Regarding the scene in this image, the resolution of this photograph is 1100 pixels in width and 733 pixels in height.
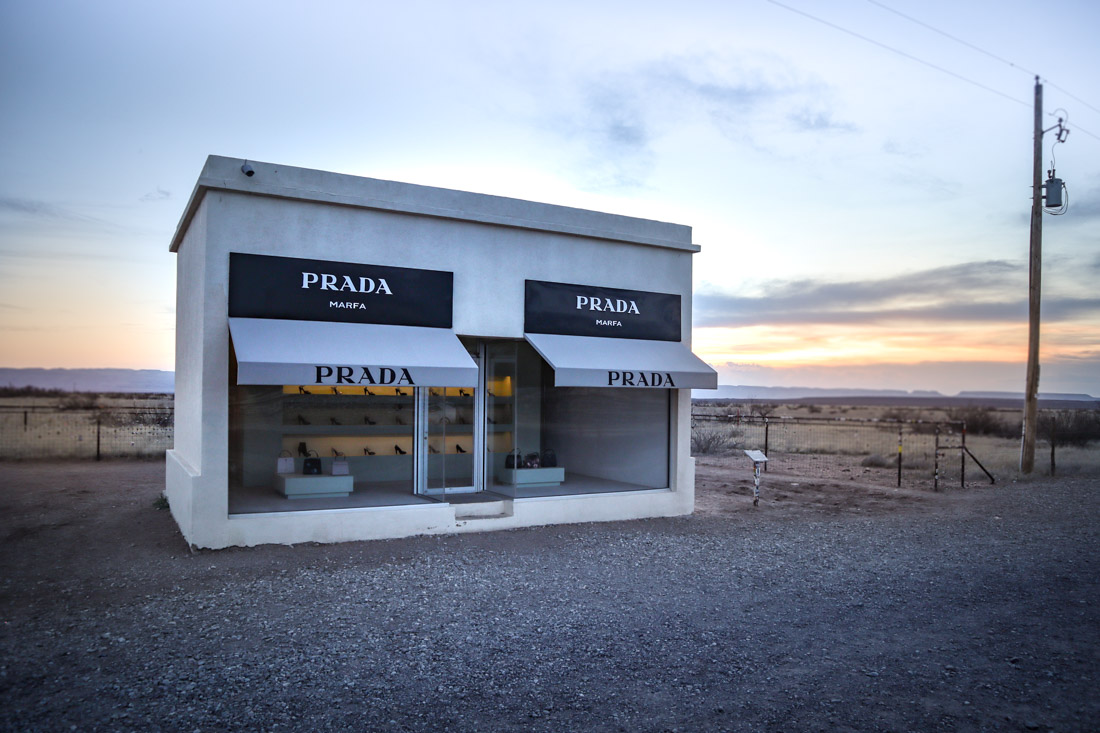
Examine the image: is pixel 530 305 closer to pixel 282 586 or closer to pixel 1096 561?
pixel 282 586

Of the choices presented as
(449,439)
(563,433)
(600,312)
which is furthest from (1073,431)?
(449,439)

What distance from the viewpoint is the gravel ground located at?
4512 mm

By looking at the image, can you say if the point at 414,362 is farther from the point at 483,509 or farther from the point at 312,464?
the point at 483,509

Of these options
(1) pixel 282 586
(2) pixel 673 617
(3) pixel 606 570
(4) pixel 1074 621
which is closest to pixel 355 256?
(1) pixel 282 586

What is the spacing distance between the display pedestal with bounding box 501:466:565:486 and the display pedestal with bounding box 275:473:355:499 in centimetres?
235

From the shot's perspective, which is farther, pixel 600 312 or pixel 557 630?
pixel 600 312

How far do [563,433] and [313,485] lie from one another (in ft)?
13.5

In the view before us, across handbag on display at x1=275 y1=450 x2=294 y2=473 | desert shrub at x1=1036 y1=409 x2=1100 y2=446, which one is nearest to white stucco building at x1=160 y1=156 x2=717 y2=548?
handbag on display at x1=275 y1=450 x2=294 y2=473

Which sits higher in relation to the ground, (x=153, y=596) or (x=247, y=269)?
(x=247, y=269)

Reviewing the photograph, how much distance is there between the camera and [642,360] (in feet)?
37.1

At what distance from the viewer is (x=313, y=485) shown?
10031 millimetres

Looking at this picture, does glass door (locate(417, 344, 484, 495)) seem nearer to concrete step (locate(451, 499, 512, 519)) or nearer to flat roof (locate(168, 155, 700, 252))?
concrete step (locate(451, 499, 512, 519))

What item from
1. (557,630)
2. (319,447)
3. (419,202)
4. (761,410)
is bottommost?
(761,410)

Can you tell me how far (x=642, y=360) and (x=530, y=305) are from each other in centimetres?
193
